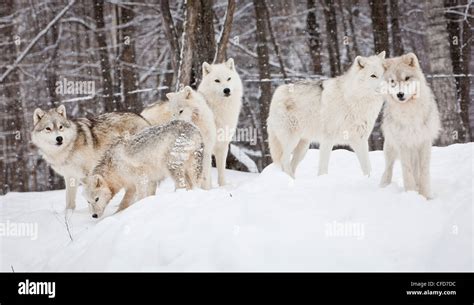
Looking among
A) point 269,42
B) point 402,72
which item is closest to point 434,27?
point 269,42

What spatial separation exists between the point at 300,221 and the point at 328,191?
0.85m

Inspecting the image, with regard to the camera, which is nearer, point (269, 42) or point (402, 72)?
point (402, 72)

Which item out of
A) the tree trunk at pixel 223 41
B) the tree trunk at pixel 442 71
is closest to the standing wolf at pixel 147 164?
the tree trunk at pixel 223 41

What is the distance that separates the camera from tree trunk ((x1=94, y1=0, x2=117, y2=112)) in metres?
15.6

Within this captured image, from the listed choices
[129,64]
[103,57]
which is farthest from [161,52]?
[103,57]

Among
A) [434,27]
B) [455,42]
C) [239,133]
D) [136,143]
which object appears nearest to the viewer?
[136,143]

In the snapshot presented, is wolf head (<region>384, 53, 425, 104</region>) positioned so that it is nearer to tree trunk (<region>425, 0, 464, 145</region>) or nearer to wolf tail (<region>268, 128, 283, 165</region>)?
wolf tail (<region>268, 128, 283, 165</region>)

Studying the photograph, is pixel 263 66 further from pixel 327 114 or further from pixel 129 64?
pixel 327 114

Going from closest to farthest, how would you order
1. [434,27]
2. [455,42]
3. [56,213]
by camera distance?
[56,213]
[455,42]
[434,27]

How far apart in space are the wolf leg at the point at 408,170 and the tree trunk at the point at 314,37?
10.2 m

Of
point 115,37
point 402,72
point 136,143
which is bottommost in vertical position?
point 136,143

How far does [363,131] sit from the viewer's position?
25.8 feet

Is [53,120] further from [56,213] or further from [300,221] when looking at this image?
[300,221]

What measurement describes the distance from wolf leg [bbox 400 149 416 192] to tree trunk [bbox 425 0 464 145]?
8826 mm
